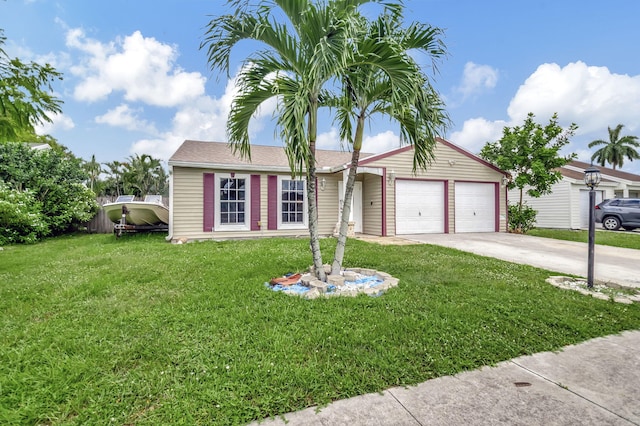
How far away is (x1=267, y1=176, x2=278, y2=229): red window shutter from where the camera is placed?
407 inches

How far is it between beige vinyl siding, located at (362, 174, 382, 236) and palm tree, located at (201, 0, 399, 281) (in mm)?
6967

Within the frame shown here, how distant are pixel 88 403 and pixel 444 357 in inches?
103

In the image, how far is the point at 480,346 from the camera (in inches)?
104

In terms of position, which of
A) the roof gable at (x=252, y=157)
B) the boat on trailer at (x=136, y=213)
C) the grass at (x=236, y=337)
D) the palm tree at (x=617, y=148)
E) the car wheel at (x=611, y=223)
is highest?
the palm tree at (x=617, y=148)

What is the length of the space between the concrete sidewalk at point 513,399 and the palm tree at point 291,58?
233 cm

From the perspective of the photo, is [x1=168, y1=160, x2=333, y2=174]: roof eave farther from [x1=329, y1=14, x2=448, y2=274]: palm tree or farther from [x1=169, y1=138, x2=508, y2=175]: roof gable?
[x1=329, y1=14, x2=448, y2=274]: palm tree

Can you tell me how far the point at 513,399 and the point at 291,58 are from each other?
4.23 meters

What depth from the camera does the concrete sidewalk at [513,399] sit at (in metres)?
1.77

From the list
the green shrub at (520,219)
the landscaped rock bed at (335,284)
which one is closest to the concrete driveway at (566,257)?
the landscaped rock bed at (335,284)

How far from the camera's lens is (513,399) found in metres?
1.97

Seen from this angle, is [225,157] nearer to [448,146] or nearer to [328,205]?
[328,205]

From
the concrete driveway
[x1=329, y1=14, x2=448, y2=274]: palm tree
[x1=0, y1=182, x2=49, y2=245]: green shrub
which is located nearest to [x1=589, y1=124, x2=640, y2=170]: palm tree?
the concrete driveway

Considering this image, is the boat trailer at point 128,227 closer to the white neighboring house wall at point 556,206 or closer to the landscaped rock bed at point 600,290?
the landscaped rock bed at point 600,290

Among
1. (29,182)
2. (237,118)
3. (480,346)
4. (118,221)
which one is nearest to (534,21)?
(237,118)
